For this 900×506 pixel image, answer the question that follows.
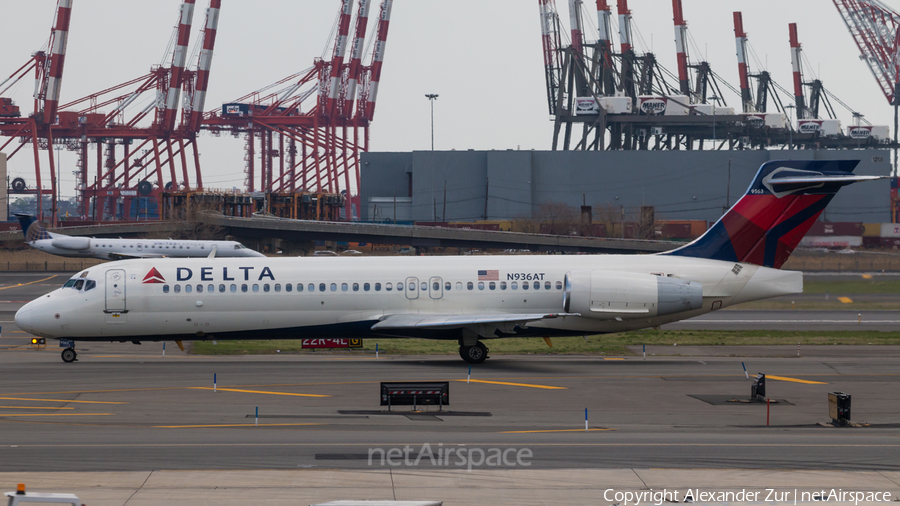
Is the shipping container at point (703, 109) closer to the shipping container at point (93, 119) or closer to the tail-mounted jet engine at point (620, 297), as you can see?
the shipping container at point (93, 119)

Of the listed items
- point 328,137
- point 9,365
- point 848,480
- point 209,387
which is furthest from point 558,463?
point 328,137

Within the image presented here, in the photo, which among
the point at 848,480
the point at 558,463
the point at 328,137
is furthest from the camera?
the point at 328,137

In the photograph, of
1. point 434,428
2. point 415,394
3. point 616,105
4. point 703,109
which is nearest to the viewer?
point 434,428

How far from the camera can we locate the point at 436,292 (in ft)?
102

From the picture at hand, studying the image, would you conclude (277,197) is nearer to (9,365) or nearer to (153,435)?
(9,365)

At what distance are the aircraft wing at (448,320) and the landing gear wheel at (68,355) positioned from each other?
35.7 ft

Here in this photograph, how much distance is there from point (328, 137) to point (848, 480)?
152 metres

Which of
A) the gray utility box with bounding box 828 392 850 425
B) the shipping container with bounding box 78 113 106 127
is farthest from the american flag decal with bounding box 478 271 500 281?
the shipping container with bounding box 78 113 106 127

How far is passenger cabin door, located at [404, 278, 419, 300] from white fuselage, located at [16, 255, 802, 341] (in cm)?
4

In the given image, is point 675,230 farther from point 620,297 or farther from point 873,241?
point 620,297

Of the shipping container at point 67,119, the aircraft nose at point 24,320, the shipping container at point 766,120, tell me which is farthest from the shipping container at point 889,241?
the shipping container at point 67,119

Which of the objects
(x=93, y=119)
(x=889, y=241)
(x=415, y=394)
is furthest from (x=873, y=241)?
(x=93, y=119)

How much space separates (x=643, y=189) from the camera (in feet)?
454

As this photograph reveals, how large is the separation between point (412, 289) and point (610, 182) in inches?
4375
